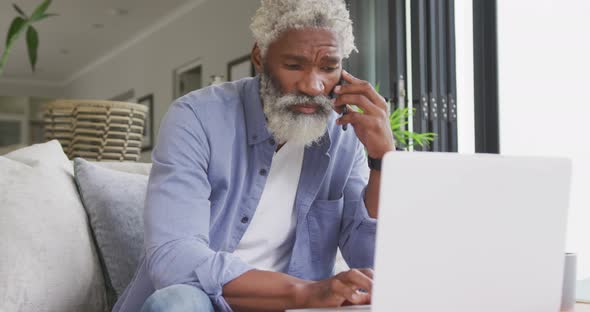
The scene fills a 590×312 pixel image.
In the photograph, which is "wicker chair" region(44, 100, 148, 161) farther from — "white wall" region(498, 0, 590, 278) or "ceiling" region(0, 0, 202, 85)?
"ceiling" region(0, 0, 202, 85)

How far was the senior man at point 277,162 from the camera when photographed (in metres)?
1.39

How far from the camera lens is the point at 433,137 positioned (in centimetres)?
383

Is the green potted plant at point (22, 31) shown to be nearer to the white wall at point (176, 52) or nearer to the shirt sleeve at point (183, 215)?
the shirt sleeve at point (183, 215)

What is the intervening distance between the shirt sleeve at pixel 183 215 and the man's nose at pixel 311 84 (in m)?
0.23

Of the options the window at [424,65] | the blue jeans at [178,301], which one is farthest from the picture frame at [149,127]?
the blue jeans at [178,301]

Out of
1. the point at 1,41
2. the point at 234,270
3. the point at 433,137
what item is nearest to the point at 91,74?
the point at 1,41

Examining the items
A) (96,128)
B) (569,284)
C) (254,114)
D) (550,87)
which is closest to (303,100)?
(254,114)

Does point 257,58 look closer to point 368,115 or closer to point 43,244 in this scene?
point 368,115

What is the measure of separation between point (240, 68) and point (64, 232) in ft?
14.0

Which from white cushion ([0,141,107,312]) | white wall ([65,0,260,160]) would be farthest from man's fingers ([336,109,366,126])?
white wall ([65,0,260,160])

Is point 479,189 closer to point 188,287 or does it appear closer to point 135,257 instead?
point 188,287

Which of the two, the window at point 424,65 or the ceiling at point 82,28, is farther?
the ceiling at point 82,28

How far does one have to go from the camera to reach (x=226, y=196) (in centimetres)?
152

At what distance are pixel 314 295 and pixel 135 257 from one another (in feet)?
2.55
